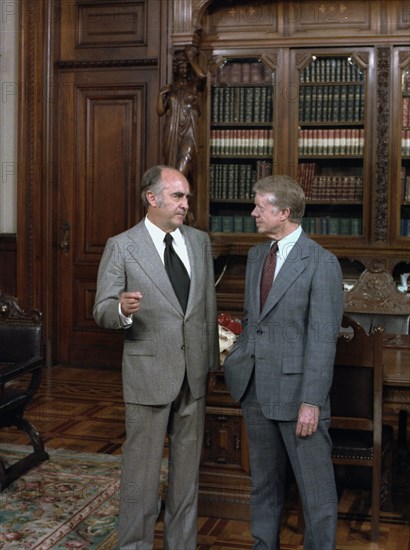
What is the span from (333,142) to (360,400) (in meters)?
3.63

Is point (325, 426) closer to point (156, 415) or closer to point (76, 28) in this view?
point (156, 415)

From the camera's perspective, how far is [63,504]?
397 centimetres

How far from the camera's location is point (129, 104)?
7.36 meters

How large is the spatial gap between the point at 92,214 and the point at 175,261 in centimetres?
443

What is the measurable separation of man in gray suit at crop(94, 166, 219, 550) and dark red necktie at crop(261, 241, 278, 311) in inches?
9.4

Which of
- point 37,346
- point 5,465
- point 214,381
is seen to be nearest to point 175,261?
point 214,381

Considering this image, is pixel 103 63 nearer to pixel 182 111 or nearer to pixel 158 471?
pixel 182 111

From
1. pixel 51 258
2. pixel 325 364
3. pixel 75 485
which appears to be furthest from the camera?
pixel 51 258

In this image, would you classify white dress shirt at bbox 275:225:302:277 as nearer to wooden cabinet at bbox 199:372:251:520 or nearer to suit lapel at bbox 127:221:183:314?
suit lapel at bbox 127:221:183:314

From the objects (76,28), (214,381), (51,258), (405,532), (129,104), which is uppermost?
(76,28)

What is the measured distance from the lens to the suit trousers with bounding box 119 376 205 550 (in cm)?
308

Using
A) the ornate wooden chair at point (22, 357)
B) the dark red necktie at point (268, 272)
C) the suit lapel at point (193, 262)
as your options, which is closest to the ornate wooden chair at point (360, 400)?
the dark red necktie at point (268, 272)

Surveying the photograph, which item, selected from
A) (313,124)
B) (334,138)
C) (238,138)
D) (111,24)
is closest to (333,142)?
(334,138)

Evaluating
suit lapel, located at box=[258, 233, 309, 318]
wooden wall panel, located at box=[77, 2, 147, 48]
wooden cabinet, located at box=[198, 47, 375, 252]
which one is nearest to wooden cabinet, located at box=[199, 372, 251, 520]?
suit lapel, located at box=[258, 233, 309, 318]
